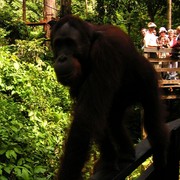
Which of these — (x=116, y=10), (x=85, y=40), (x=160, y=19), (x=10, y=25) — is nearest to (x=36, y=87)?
(x=85, y=40)

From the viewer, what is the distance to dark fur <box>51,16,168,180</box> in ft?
6.31

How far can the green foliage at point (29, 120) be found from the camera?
3234 millimetres

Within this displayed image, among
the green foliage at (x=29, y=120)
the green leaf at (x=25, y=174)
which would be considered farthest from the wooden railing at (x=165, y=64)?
the green leaf at (x=25, y=174)

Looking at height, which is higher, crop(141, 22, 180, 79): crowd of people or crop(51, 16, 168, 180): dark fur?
crop(141, 22, 180, 79): crowd of people

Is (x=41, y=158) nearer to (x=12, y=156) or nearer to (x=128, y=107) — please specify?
(x=12, y=156)

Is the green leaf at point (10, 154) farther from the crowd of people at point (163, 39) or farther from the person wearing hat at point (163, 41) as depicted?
the person wearing hat at point (163, 41)

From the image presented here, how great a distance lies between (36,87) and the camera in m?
5.67

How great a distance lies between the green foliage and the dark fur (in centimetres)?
90

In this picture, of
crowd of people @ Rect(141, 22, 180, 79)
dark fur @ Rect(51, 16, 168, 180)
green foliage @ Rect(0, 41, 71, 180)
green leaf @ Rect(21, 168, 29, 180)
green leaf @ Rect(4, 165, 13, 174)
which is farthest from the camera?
crowd of people @ Rect(141, 22, 180, 79)

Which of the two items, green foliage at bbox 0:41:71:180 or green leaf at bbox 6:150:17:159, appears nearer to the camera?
green leaf at bbox 6:150:17:159

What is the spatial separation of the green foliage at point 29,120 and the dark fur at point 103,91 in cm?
90

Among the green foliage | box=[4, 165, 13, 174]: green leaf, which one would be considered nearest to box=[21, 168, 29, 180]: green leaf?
the green foliage

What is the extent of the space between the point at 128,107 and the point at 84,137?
714 millimetres

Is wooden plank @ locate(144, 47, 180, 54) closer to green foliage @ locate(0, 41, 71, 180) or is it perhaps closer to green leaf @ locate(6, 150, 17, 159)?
green foliage @ locate(0, 41, 71, 180)
